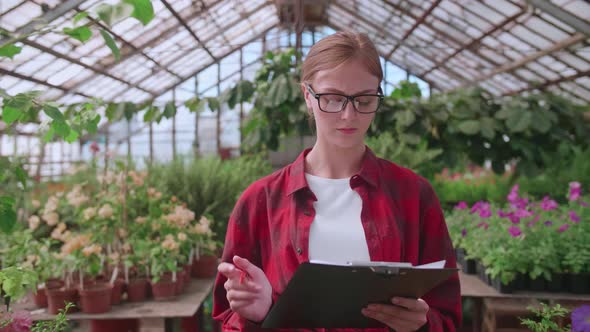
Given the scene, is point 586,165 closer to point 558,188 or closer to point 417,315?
point 558,188

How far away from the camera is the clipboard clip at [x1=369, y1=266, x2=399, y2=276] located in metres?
0.75

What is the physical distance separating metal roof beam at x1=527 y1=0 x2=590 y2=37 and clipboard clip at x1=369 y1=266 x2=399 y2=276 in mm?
6764

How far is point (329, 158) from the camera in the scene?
107 cm

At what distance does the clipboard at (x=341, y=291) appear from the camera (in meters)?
0.77

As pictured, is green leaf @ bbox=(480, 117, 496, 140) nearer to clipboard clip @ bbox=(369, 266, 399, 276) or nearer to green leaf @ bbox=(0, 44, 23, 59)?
clipboard clip @ bbox=(369, 266, 399, 276)

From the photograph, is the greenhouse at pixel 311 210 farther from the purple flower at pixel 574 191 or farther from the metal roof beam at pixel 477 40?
the metal roof beam at pixel 477 40

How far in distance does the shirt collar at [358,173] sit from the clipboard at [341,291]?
0.24 m

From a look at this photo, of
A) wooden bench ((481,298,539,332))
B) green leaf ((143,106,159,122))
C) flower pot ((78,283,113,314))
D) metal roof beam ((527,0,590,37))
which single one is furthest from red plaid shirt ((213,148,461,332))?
metal roof beam ((527,0,590,37))

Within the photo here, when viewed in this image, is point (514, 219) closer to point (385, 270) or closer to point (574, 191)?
point (574, 191)

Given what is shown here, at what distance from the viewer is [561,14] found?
6.46 meters

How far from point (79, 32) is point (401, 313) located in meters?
0.71

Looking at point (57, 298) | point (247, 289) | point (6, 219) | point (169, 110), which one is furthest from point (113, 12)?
point (169, 110)

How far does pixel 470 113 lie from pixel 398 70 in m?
10.1

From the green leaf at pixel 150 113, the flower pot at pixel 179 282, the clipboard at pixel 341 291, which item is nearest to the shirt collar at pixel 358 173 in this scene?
the clipboard at pixel 341 291
